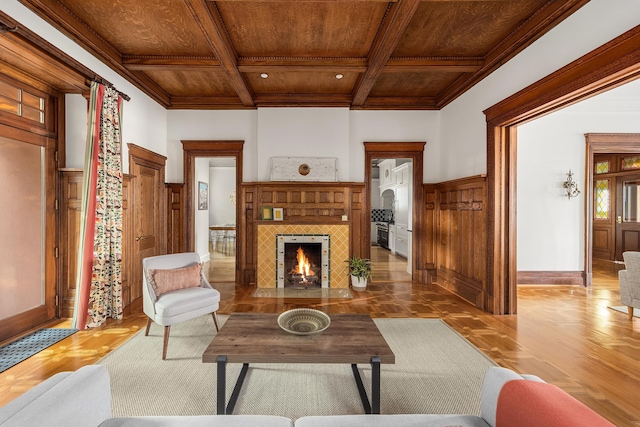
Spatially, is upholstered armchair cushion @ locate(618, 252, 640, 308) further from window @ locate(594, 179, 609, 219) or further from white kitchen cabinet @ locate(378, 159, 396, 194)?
white kitchen cabinet @ locate(378, 159, 396, 194)

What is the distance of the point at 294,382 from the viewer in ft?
7.77

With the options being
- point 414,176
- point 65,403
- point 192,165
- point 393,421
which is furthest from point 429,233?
point 65,403

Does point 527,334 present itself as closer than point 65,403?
No

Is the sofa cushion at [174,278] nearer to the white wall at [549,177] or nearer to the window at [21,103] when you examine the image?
the window at [21,103]

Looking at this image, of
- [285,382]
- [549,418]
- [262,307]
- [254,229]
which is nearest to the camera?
[549,418]

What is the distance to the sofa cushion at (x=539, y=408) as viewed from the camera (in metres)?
0.93

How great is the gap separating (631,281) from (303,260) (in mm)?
4422

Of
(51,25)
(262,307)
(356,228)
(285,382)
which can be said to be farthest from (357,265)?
(51,25)

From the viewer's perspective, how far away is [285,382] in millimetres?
2367

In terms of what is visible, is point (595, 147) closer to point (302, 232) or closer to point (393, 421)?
point (302, 232)

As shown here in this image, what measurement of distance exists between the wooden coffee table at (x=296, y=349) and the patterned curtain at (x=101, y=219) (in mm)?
2173

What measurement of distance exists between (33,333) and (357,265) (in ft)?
13.8

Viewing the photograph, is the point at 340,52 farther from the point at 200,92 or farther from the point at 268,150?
the point at 200,92

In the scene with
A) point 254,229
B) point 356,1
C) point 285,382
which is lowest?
point 285,382
